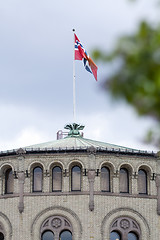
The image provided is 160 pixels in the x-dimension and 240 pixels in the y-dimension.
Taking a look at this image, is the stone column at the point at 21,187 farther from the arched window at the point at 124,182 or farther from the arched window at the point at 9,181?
the arched window at the point at 124,182

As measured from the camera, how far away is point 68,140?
177 ft

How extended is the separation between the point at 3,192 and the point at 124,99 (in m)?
42.1

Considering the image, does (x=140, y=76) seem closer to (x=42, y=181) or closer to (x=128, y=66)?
(x=128, y=66)

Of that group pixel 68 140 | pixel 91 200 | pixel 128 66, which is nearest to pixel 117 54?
pixel 128 66

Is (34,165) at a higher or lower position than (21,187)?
higher

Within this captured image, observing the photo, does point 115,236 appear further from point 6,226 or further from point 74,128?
point 74,128

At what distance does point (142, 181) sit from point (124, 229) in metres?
4.36

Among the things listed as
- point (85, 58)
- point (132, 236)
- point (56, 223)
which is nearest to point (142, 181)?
point (132, 236)

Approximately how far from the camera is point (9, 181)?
49.9 meters

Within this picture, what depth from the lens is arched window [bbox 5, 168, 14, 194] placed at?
49656 mm

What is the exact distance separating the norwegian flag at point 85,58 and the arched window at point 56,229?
16484 millimetres

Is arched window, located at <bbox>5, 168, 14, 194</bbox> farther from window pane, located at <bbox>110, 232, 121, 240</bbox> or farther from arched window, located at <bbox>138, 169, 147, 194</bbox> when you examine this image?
arched window, located at <bbox>138, 169, 147, 194</bbox>

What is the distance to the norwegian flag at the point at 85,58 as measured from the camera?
57938 millimetres

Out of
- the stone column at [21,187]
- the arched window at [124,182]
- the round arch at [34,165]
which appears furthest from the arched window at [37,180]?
the arched window at [124,182]
